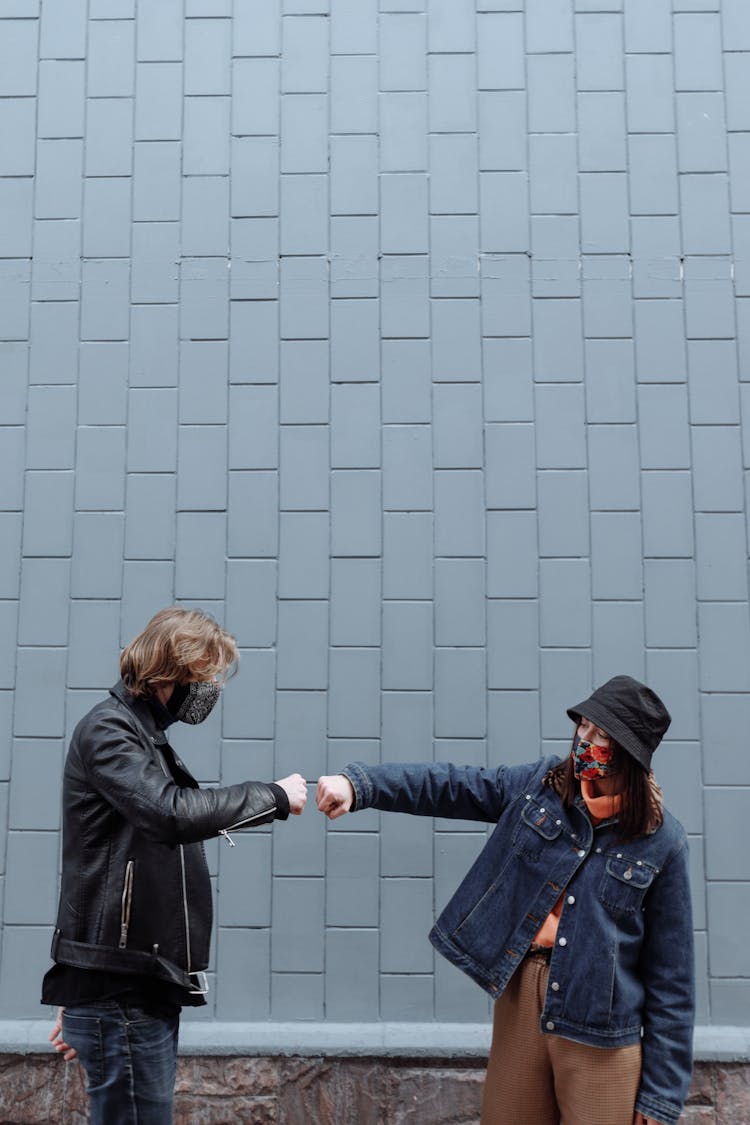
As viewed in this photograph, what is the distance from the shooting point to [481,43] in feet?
15.8

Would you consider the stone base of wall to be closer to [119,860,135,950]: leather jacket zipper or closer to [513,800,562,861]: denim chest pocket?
[513,800,562,861]: denim chest pocket

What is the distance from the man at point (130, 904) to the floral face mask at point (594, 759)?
87cm

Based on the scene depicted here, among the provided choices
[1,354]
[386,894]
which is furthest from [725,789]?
[1,354]

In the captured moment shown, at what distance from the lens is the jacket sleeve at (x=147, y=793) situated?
2838mm

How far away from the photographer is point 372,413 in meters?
4.60

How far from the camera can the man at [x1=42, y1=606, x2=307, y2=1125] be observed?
288 centimetres

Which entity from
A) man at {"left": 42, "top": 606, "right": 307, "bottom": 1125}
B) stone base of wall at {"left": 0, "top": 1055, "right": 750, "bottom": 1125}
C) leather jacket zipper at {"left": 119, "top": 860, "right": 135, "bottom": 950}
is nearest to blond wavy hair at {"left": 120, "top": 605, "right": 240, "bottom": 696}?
man at {"left": 42, "top": 606, "right": 307, "bottom": 1125}

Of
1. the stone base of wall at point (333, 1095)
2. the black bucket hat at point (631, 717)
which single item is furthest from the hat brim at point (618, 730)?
the stone base of wall at point (333, 1095)

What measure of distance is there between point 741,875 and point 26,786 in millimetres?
2846

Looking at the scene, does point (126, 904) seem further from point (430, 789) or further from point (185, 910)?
point (430, 789)

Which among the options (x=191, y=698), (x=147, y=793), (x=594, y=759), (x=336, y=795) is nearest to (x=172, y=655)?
(x=191, y=698)

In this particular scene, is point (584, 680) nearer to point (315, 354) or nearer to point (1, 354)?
point (315, 354)

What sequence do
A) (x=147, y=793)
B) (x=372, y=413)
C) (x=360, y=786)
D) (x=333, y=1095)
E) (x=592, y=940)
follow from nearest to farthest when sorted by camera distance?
1. (x=147, y=793)
2. (x=592, y=940)
3. (x=360, y=786)
4. (x=333, y=1095)
5. (x=372, y=413)

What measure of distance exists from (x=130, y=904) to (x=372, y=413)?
2.37 meters
